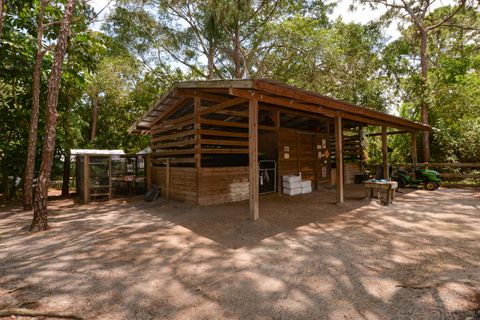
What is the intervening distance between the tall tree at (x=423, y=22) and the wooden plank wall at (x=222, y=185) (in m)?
11.7

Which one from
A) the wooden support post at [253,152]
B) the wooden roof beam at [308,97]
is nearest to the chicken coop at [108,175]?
the wooden support post at [253,152]

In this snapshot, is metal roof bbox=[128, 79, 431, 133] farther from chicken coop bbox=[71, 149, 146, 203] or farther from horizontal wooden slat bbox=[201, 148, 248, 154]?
chicken coop bbox=[71, 149, 146, 203]

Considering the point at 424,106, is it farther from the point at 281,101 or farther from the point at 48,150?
the point at 48,150

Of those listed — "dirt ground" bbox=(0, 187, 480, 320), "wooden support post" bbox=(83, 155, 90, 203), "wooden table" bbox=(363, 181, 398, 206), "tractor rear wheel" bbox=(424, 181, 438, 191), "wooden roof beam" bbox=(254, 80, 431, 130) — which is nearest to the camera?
"dirt ground" bbox=(0, 187, 480, 320)

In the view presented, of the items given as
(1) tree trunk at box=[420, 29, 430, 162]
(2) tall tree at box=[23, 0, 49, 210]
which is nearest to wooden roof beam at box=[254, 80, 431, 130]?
(1) tree trunk at box=[420, 29, 430, 162]

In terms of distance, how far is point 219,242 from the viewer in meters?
4.35

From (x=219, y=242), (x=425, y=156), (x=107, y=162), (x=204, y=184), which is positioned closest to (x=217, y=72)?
(x=107, y=162)

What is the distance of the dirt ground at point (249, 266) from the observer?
7.91 feet

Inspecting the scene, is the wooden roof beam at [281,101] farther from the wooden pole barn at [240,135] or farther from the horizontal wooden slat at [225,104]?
the horizontal wooden slat at [225,104]

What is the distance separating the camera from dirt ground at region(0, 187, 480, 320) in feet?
7.91

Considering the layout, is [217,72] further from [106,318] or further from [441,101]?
[106,318]

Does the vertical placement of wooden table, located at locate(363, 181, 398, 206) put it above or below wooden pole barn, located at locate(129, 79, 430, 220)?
below

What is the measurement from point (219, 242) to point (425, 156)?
14338 mm

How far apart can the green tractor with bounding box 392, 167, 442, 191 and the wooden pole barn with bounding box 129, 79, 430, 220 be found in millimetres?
1992
